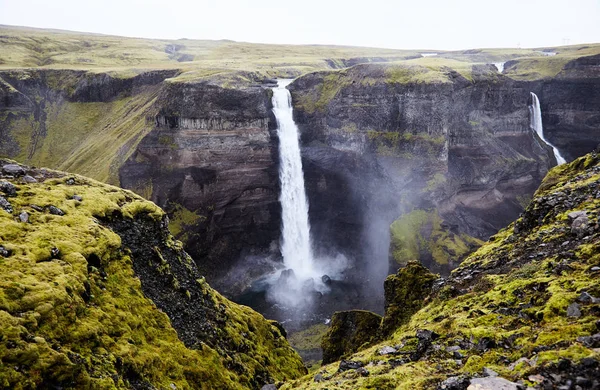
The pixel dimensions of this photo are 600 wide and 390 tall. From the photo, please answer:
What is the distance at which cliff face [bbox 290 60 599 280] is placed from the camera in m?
68.7

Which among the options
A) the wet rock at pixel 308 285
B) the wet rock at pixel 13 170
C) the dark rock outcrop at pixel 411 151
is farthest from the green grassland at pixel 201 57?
the wet rock at pixel 13 170

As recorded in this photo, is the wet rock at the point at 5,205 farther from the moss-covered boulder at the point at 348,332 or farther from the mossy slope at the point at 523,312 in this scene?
the moss-covered boulder at the point at 348,332

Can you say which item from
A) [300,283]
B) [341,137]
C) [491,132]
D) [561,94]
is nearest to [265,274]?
[300,283]

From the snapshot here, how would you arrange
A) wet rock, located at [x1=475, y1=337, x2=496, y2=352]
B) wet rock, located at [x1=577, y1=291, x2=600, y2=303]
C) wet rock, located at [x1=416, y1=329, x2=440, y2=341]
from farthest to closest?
wet rock, located at [x1=416, y1=329, x2=440, y2=341], wet rock, located at [x1=475, y1=337, x2=496, y2=352], wet rock, located at [x1=577, y1=291, x2=600, y2=303]

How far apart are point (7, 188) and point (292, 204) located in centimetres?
5802

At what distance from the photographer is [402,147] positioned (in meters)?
70.2

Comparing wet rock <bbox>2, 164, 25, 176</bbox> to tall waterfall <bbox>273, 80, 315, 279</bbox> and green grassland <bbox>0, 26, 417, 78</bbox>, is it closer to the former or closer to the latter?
tall waterfall <bbox>273, 80, 315, 279</bbox>

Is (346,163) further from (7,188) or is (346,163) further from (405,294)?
(7,188)

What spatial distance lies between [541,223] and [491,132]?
6566cm

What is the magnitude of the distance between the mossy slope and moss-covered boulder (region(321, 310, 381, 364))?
979 cm

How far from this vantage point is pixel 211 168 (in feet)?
229

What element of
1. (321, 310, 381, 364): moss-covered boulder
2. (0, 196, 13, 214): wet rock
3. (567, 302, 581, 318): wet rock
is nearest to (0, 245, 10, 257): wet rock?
(0, 196, 13, 214): wet rock

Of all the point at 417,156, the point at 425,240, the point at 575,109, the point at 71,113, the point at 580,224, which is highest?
the point at 575,109

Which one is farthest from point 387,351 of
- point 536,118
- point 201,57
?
point 201,57
